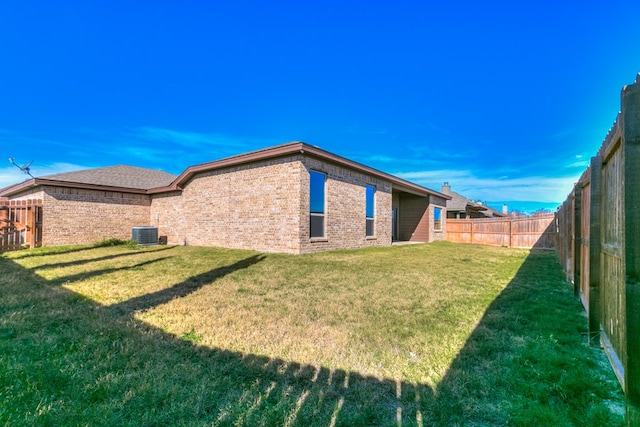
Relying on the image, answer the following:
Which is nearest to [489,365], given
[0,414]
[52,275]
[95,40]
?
[0,414]

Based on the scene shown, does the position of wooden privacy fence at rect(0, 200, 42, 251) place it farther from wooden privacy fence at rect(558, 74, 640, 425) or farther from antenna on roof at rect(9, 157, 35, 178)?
wooden privacy fence at rect(558, 74, 640, 425)

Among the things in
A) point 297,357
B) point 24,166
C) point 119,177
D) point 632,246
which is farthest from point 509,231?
point 24,166

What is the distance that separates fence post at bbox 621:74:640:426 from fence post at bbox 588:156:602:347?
1.49m

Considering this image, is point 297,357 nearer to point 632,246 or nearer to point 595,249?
point 632,246

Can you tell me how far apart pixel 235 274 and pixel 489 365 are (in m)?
5.59

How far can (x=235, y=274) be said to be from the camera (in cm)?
681

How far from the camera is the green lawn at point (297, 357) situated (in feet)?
6.15

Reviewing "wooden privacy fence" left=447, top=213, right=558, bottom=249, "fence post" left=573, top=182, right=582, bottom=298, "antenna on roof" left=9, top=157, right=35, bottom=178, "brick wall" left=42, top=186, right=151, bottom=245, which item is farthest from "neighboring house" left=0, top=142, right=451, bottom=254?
"fence post" left=573, top=182, right=582, bottom=298

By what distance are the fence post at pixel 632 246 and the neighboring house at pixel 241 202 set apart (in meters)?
8.66

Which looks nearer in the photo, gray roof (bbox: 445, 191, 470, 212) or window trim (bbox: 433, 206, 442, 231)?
window trim (bbox: 433, 206, 442, 231)

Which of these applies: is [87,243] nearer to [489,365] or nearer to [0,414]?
[0,414]

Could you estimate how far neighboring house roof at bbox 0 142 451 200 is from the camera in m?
10.6

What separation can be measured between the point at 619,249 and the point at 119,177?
67.0 ft

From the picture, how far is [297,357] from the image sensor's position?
268cm
